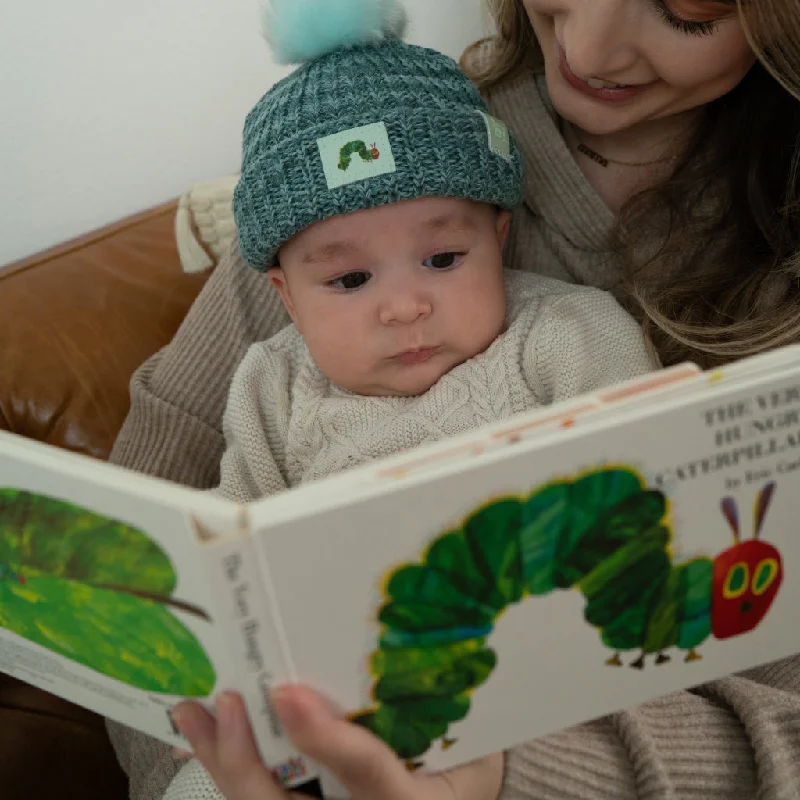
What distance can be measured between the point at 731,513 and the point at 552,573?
13 centimetres

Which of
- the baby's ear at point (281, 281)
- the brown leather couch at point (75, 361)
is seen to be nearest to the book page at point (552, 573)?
the baby's ear at point (281, 281)

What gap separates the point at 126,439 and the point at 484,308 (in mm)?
559

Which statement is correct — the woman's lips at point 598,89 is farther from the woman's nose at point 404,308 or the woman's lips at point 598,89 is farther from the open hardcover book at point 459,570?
the open hardcover book at point 459,570

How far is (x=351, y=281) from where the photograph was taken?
36.0 inches

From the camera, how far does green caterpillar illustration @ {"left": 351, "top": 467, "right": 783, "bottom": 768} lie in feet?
1.70

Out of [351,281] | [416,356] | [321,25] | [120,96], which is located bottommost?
[416,356]

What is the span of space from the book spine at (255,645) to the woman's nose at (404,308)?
0.44m

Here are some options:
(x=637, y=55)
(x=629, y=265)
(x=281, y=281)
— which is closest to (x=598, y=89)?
(x=637, y=55)

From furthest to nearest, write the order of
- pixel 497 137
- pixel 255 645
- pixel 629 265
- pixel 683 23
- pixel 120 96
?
1. pixel 120 96
2. pixel 629 265
3. pixel 497 137
4. pixel 683 23
5. pixel 255 645

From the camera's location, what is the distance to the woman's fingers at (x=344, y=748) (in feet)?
1.74

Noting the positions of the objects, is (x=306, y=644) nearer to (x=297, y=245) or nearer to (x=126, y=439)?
(x=297, y=245)

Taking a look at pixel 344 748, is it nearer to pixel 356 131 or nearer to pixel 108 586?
pixel 108 586

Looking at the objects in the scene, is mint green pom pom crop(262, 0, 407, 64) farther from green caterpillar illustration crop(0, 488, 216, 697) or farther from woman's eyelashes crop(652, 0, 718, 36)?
green caterpillar illustration crop(0, 488, 216, 697)


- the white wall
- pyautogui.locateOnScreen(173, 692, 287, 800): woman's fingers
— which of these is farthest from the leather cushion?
pyautogui.locateOnScreen(173, 692, 287, 800): woman's fingers
